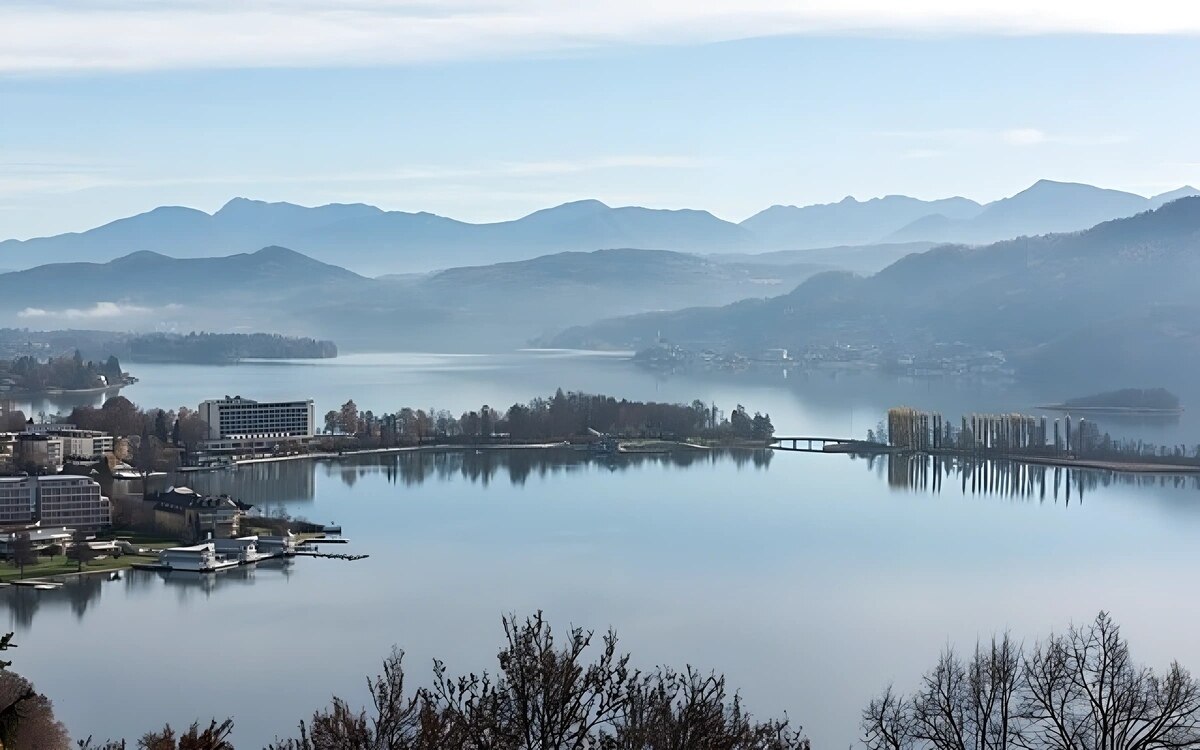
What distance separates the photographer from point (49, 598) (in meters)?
8.57

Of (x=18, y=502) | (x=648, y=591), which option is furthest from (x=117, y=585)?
(x=648, y=591)

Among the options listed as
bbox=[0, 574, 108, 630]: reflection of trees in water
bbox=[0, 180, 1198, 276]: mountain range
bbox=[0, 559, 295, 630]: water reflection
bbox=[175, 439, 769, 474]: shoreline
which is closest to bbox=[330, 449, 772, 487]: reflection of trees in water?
bbox=[175, 439, 769, 474]: shoreline

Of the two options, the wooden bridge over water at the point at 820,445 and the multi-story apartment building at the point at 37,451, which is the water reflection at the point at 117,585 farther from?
the wooden bridge over water at the point at 820,445

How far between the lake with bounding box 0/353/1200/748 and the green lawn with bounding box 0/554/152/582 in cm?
48

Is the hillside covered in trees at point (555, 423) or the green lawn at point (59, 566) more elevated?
the hillside covered in trees at point (555, 423)

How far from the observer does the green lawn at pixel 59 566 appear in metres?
9.17

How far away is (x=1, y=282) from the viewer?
208ft

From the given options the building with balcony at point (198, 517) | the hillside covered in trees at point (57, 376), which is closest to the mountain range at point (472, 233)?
the hillside covered in trees at point (57, 376)

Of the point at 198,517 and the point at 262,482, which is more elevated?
the point at 262,482

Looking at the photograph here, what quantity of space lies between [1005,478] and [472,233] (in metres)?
87.5

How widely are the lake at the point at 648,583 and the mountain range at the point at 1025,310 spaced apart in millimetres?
16804

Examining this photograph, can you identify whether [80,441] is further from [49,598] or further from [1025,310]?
[1025,310]

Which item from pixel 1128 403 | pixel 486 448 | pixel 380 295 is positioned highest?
pixel 380 295

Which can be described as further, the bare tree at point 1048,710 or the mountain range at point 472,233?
the mountain range at point 472,233
